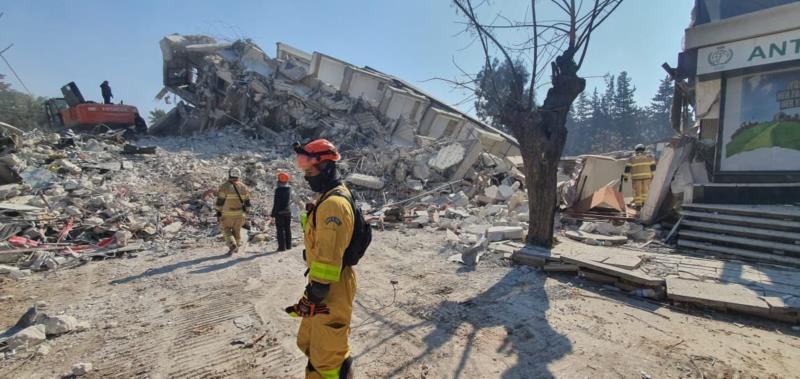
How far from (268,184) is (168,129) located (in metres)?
11.9

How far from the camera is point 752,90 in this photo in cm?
757

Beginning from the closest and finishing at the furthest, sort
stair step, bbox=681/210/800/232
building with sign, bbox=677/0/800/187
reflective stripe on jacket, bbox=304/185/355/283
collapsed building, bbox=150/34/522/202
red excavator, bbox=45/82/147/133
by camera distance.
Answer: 1. reflective stripe on jacket, bbox=304/185/355/283
2. stair step, bbox=681/210/800/232
3. building with sign, bbox=677/0/800/187
4. collapsed building, bbox=150/34/522/202
5. red excavator, bbox=45/82/147/133

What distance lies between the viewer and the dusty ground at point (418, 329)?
3.00 metres

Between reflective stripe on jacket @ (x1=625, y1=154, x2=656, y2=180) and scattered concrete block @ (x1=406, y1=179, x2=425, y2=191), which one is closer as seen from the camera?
reflective stripe on jacket @ (x1=625, y1=154, x2=656, y2=180)

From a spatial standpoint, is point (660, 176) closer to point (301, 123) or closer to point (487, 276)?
point (487, 276)

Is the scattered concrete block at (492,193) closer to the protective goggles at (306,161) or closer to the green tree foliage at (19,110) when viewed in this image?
the protective goggles at (306,161)

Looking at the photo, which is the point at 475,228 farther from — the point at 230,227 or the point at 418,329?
the point at 230,227

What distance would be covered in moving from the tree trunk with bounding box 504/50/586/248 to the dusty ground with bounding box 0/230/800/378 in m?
0.98

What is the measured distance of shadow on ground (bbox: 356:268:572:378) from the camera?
3039mm

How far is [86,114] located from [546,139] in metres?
18.6

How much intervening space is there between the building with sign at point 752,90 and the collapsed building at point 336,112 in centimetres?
476

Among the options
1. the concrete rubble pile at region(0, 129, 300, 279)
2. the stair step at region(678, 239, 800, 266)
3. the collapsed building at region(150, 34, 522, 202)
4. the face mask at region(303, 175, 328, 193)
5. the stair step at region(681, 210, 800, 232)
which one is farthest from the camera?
the collapsed building at region(150, 34, 522, 202)

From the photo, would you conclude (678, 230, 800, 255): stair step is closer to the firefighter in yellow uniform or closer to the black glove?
the firefighter in yellow uniform

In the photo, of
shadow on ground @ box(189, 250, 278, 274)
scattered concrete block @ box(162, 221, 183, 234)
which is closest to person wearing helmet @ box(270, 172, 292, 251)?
shadow on ground @ box(189, 250, 278, 274)
